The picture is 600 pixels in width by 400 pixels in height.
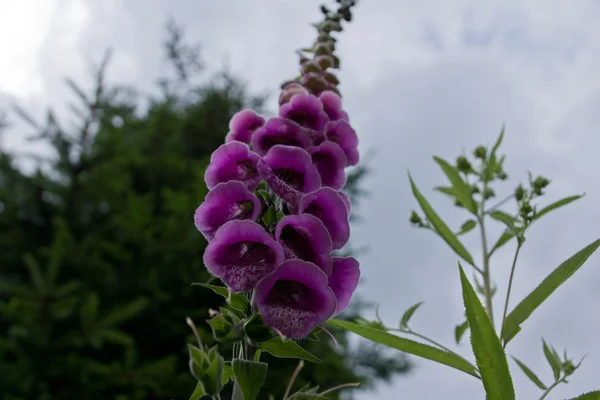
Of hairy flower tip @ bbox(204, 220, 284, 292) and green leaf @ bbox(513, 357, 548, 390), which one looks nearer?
hairy flower tip @ bbox(204, 220, 284, 292)

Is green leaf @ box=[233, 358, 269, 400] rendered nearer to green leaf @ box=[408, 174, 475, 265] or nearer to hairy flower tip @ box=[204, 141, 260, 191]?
hairy flower tip @ box=[204, 141, 260, 191]

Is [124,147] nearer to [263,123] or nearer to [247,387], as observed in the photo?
[263,123]

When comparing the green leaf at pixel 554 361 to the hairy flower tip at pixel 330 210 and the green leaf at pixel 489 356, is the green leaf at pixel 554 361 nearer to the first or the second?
the green leaf at pixel 489 356

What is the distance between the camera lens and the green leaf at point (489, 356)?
0.78 m

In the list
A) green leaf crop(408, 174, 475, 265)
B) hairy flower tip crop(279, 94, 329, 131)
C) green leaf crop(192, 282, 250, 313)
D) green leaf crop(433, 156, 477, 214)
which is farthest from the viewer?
green leaf crop(433, 156, 477, 214)

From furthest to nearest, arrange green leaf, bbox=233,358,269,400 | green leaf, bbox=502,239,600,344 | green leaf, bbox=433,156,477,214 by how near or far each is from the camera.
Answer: green leaf, bbox=433,156,477,214 < green leaf, bbox=502,239,600,344 < green leaf, bbox=233,358,269,400

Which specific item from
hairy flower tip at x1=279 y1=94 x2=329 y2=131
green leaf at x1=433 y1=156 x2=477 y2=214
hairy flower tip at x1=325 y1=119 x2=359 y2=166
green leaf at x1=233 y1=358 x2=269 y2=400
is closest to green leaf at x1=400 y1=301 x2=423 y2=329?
green leaf at x1=433 y1=156 x2=477 y2=214

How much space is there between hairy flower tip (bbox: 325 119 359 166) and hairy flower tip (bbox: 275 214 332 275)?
10.9 inches

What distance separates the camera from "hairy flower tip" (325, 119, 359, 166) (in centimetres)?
109

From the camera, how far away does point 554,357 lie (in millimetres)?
1211

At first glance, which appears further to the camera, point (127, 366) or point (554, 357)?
point (127, 366)

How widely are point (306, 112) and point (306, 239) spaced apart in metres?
0.32

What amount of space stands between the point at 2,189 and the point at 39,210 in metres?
0.51

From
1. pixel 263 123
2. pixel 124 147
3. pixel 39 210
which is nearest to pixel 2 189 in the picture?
pixel 39 210
